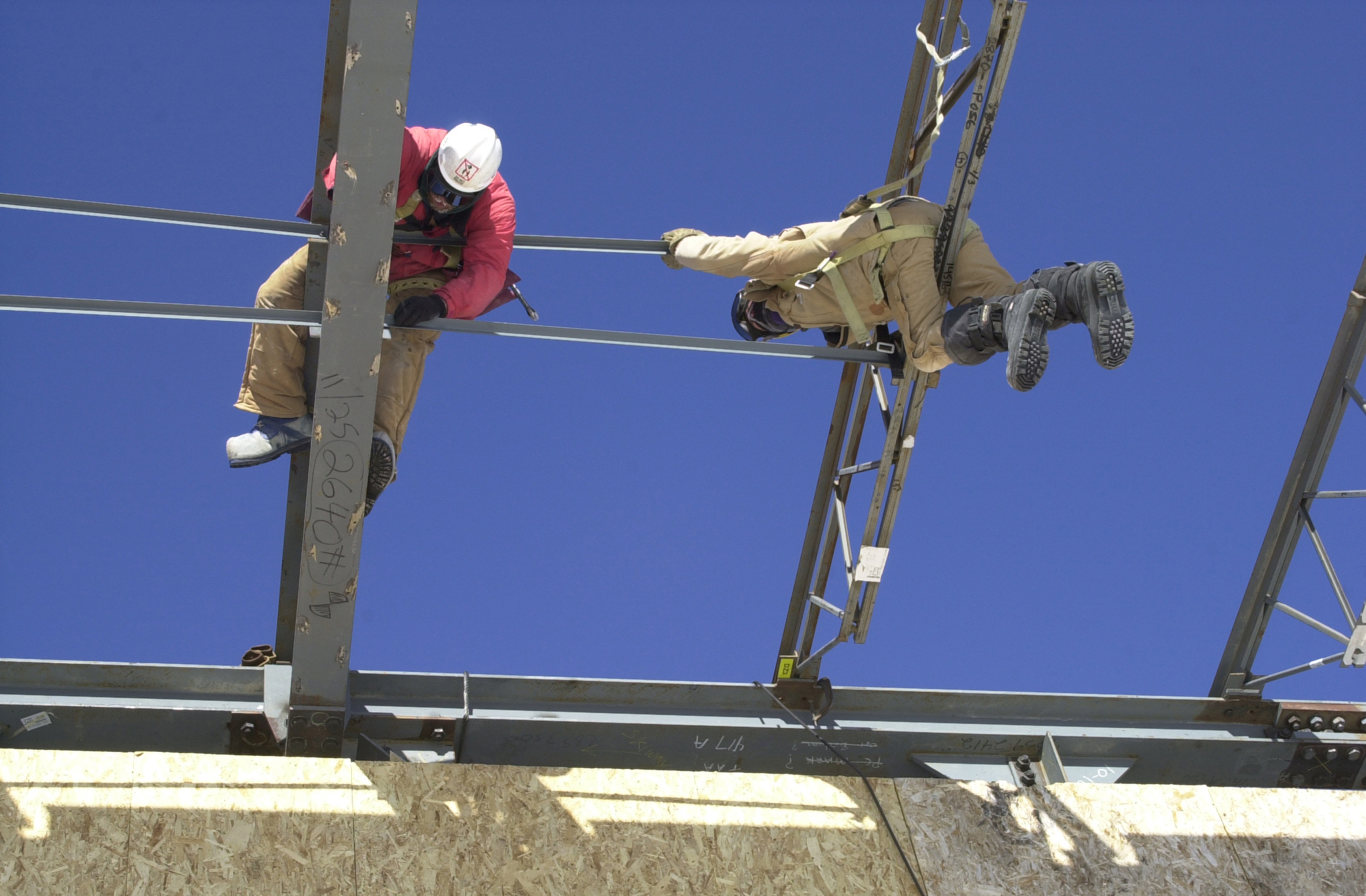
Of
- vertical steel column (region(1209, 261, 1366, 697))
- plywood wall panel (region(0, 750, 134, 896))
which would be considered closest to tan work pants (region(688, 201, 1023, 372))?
vertical steel column (region(1209, 261, 1366, 697))

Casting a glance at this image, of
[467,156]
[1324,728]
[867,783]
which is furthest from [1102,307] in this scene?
[1324,728]

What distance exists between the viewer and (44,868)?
17.8ft

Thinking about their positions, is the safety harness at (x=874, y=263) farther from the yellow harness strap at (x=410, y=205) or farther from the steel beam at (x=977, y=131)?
the yellow harness strap at (x=410, y=205)

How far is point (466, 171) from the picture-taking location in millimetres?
6258

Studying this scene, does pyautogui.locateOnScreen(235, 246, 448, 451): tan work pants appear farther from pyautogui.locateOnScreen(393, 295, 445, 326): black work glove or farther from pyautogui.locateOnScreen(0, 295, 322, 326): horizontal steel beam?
pyautogui.locateOnScreen(0, 295, 322, 326): horizontal steel beam

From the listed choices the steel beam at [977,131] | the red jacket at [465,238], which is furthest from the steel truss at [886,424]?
the red jacket at [465,238]

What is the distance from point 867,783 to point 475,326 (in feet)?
9.51

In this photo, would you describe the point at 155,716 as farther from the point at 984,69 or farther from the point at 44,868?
the point at 984,69

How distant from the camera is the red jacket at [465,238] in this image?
6.33 metres

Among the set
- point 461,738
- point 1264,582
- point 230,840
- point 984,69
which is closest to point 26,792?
point 230,840

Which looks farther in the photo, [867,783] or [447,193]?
[867,783]

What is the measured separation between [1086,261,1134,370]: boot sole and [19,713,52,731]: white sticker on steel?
497 centimetres

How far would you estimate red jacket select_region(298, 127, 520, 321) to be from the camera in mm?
6332

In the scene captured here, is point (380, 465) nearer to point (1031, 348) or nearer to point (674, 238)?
point (674, 238)
